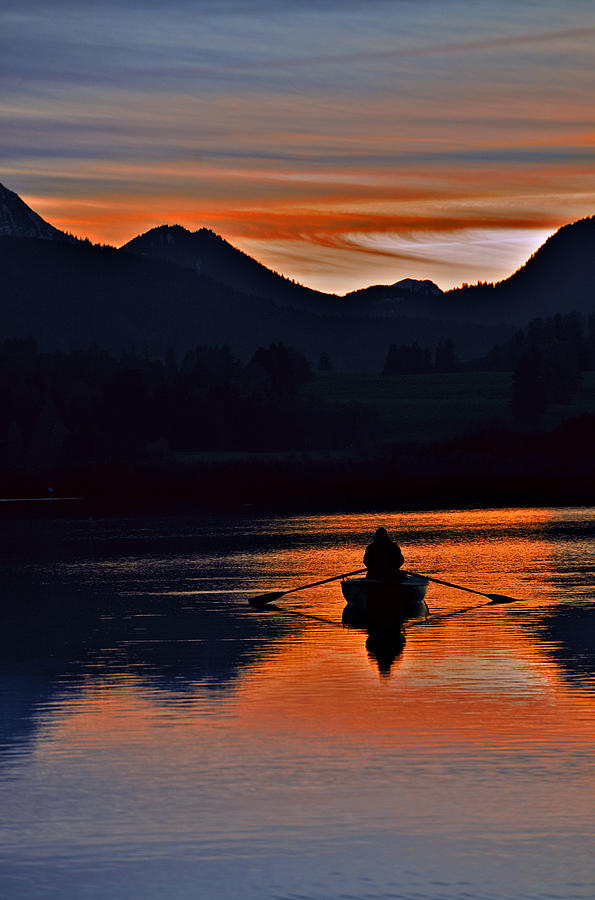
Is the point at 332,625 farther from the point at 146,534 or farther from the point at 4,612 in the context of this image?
the point at 146,534

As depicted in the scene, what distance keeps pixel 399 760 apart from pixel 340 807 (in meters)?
3.25

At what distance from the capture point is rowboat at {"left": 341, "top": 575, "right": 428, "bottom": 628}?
46.7 metres

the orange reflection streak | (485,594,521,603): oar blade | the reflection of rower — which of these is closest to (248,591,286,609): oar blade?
the orange reflection streak

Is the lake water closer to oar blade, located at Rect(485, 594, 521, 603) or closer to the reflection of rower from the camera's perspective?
the reflection of rower

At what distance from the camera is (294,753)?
23688 millimetres

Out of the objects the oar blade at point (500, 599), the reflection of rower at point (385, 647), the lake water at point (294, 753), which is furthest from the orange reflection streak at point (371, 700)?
the oar blade at point (500, 599)

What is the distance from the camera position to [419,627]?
148 feet

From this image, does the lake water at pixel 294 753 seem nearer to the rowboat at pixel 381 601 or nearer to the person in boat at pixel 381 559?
the rowboat at pixel 381 601

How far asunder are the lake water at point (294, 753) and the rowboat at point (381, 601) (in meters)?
0.86

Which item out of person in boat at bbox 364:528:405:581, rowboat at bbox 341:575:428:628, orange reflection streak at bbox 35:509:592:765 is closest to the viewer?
orange reflection streak at bbox 35:509:592:765

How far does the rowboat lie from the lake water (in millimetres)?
864

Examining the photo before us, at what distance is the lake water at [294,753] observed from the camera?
1695 cm

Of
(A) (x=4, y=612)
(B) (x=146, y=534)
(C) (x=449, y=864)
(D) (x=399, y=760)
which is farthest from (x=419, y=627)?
(B) (x=146, y=534)

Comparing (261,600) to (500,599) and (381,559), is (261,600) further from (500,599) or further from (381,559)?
(500,599)
